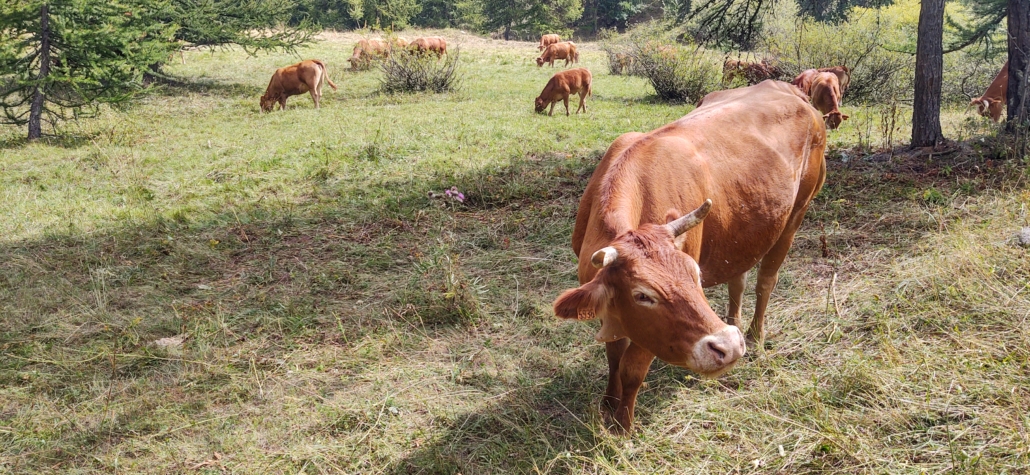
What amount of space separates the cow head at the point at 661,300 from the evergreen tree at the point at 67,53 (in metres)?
11.5

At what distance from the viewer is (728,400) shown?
3.59 m

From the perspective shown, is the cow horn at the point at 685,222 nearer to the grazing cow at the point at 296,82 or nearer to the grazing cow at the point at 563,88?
the grazing cow at the point at 563,88

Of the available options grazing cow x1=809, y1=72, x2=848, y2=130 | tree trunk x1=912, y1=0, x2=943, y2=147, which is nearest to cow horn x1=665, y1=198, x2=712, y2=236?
tree trunk x1=912, y1=0, x2=943, y2=147

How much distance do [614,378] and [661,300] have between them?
97 centimetres

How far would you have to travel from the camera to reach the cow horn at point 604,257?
2.56 m

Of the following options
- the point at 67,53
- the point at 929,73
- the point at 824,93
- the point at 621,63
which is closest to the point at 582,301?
the point at 929,73

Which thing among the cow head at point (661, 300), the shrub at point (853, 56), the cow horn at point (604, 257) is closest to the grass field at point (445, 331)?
the cow head at point (661, 300)

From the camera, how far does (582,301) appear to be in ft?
8.69

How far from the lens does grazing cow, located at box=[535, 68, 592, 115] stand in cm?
1435

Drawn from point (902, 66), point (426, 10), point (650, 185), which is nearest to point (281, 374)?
point (650, 185)

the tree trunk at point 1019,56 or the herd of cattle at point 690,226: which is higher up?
the tree trunk at point 1019,56

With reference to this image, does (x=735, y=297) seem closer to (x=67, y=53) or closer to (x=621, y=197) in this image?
(x=621, y=197)

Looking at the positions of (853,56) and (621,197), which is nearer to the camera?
(621,197)

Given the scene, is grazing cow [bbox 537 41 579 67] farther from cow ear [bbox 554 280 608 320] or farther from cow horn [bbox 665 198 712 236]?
cow ear [bbox 554 280 608 320]
